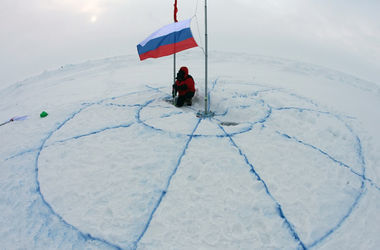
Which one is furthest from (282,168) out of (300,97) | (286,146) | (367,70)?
(367,70)

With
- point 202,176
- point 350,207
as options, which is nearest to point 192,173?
point 202,176

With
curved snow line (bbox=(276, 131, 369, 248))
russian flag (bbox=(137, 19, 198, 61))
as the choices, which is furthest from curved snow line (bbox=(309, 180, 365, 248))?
russian flag (bbox=(137, 19, 198, 61))

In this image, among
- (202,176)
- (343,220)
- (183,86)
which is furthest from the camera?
(183,86)

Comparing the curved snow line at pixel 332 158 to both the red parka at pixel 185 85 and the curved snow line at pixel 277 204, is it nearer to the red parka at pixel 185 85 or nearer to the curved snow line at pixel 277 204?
the curved snow line at pixel 277 204

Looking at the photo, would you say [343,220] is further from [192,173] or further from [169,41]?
[169,41]

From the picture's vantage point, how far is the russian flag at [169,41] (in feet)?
13.1

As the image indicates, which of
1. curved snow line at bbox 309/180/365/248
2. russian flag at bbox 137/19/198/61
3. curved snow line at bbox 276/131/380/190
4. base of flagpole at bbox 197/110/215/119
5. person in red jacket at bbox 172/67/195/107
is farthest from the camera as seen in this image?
person in red jacket at bbox 172/67/195/107

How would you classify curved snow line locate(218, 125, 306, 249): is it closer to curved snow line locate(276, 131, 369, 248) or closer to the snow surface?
the snow surface

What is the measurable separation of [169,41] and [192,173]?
2343 mm

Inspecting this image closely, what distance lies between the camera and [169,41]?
13.8ft

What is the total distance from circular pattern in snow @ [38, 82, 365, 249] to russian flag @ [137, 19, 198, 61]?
1.16m

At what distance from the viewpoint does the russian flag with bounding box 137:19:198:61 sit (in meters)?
4.01

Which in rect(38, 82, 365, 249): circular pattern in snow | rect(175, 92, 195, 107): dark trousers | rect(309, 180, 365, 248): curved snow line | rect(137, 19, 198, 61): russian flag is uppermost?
rect(137, 19, 198, 61): russian flag

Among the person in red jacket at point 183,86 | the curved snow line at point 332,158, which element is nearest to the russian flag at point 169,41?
the person in red jacket at point 183,86
